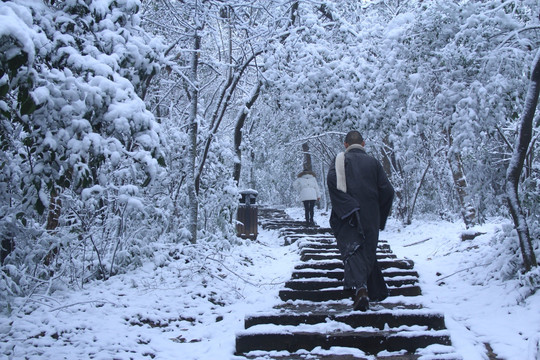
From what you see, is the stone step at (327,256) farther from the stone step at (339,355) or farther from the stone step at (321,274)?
the stone step at (339,355)

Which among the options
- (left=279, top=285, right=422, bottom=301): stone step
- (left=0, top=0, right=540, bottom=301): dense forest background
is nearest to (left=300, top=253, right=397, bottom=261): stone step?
(left=0, top=0, right=540, bottom=301): dense forest background

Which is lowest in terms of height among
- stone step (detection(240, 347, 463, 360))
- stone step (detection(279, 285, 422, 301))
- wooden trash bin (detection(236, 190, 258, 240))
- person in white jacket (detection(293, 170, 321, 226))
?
stone step (detection(240, 347, 463, 360))

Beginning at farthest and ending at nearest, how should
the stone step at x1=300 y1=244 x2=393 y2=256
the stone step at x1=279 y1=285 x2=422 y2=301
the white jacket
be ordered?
1. the white jacket
2. the stone step at x1=300 y1=244 x2=393 y2=256
3. the stone step at x1=279 y1=285 x2=422 y2=301

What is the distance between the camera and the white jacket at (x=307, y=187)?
12.0m

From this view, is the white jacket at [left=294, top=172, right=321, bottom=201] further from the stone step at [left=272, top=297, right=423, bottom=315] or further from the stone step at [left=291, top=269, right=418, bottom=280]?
the stone step at [left=272, top=297, right=423, bottom=315]

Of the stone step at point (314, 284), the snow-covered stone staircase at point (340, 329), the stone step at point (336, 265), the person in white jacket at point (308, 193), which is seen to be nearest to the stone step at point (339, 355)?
the snow-covered stone staircase at point (340, 329)

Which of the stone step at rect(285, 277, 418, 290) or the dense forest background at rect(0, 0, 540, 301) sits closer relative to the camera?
the dense forest background at rect(0, 0, 540, 301)

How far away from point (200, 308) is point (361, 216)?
7.63 feet

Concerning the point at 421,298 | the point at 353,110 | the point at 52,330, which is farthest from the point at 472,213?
the point at 52,330

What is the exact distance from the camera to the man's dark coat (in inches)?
179

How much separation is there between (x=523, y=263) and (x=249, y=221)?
6731mm

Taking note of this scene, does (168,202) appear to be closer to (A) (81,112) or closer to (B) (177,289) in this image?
(B) (177,289)

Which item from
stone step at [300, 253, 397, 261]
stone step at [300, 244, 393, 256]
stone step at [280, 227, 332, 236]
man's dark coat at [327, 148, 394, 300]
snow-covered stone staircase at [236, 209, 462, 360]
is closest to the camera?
snow-covered stone staircase at [236, 209, 462, 360]

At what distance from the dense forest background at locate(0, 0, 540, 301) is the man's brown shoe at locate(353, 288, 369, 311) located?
182cm
